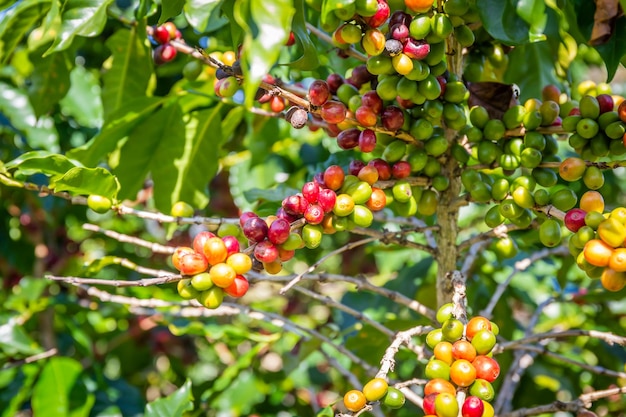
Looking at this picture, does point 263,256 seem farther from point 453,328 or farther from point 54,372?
point 54,372

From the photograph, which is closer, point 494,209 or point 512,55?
point 494,209

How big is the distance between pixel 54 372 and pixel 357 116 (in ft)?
4.35

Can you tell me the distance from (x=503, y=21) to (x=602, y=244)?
0.45m

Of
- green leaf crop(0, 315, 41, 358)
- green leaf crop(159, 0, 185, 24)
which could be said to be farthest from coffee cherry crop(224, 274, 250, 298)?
green leaf crop(0, 315, 41, 358)

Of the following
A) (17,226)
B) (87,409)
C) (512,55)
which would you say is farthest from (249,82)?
(17,226)

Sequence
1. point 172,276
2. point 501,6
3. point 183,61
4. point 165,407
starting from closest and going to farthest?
point 172,276 → point 501,6 → point 165,407 → point 183,61

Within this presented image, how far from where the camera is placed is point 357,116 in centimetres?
115

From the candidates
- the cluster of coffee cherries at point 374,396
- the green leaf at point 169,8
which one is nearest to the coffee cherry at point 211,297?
the cluster of coffee cherries at point 374,396

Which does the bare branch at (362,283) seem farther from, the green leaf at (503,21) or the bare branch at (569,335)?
the green leaf at (503,21)

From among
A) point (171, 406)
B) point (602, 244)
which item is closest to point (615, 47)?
point (602, 244)

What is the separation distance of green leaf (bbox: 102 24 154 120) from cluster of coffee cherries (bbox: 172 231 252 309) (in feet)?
2.72

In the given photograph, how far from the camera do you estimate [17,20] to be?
1.50 meters

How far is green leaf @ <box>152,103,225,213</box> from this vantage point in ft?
5.41

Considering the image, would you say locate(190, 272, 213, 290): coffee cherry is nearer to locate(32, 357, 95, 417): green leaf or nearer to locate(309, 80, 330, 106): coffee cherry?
locate(309, 80, 330, 106): coffee cherry
